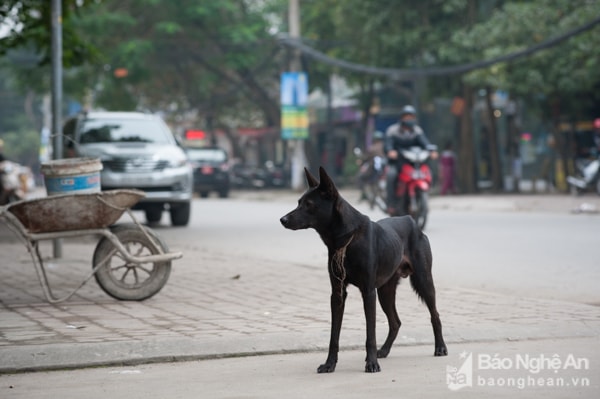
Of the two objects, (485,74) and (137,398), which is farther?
(485,74)

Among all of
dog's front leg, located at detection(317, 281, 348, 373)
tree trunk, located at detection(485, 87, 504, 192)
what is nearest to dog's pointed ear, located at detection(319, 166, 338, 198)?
dog's front leg, located at detection(317, 281, 348, 373)

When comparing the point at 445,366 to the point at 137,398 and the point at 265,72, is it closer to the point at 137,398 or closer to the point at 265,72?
the point at 137,398

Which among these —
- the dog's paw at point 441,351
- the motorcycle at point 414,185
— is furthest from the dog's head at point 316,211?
the motorcycle at point 414,185

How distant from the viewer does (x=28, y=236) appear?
9.00 meters

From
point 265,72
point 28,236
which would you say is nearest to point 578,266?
point 28,236

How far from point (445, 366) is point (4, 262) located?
813 centimetres

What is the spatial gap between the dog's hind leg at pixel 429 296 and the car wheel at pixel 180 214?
46.1ft

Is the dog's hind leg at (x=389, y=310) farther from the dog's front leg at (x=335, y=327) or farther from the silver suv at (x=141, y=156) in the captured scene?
the silver suv at (x=141, y=156)

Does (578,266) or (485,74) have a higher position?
(485,74)

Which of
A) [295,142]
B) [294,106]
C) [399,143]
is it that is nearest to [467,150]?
[294,106]

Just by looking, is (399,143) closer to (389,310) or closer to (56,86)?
(56,86)

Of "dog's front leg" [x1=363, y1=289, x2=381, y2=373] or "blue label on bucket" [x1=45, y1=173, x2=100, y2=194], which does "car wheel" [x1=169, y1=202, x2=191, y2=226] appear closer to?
"blue label on bucket" [x1=45, y1=173, x2=100, y2=194]

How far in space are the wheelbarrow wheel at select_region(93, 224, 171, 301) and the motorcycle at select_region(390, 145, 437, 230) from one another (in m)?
8.45

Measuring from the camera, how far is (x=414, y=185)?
690 inches
